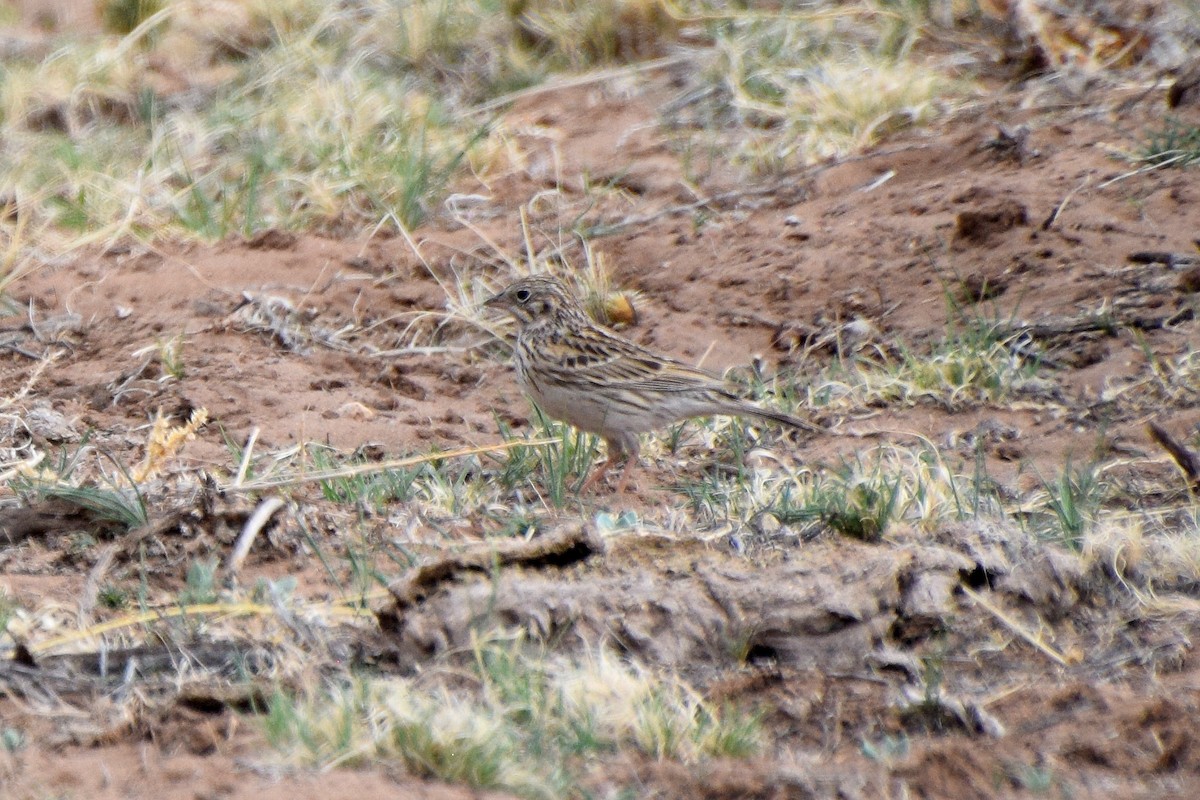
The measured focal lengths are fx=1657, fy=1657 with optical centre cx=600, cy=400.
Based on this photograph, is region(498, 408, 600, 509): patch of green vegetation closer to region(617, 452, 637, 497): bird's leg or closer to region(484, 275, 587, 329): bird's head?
region(617, 452, 637, 497): bird's leg

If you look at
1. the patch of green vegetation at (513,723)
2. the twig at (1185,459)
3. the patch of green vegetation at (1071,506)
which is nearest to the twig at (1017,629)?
the patch of green vegetation at (1071,506)

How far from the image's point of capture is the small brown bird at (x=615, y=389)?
6.06 metres

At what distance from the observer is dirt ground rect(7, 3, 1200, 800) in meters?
3.38

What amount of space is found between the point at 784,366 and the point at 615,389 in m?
1.22

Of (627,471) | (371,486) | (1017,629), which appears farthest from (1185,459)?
(371,486)

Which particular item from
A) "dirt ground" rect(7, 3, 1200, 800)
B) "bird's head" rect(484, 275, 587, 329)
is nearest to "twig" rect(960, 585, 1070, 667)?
"dirt ground" rect(7, 3, 1200, 800)

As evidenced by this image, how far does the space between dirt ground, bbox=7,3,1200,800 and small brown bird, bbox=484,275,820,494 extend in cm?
21

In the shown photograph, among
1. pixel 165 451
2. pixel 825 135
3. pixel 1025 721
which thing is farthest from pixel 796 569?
pixel 825 135

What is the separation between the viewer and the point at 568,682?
3438mm

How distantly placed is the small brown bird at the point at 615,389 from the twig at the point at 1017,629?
6.06 ft

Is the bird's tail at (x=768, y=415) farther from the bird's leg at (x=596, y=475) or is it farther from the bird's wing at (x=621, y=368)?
the bird's leg at (x=596, y=475)

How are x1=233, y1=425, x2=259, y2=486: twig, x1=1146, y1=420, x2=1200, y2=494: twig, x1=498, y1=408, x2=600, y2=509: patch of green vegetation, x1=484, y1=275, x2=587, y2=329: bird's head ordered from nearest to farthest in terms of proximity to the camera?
1. x1=1146, y1=420, x2=1200, y2=494: twig
2. x1=233, y1=425, x2=259, y2=486: twig
3. x1=498, y1=408, x2=600, y2=509: patch of green vegetation
4. x1=484, y1=275, x2=587, y2=329: bird's head

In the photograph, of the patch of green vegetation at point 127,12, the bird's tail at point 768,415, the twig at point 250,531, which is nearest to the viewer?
the twig at point 250,531

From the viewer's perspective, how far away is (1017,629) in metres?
4.02
